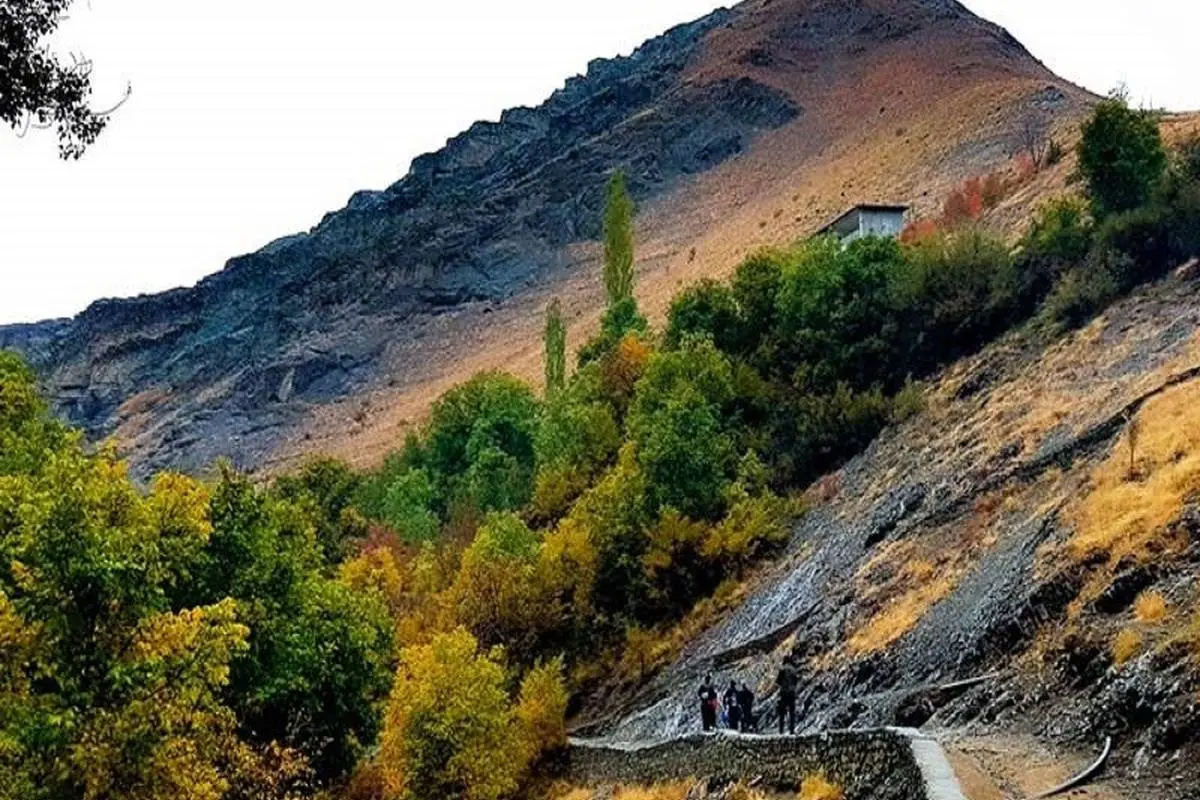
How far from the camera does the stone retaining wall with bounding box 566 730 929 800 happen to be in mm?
16127

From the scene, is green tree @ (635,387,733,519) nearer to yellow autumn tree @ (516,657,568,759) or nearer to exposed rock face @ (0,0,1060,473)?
yellow autumn tree @ (516,657,568,759)

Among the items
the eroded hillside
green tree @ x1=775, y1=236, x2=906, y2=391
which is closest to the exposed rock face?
green tree @ x1=775, y1=236, x2=906, y2=391

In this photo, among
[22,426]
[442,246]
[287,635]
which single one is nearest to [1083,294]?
[287,635]

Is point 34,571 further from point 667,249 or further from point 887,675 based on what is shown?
point 667,249

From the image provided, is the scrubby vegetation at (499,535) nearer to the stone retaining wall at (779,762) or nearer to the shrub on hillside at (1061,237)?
the shrub on hillside at (1061,237)

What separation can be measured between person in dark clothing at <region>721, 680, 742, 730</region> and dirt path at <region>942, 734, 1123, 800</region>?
8.93 m

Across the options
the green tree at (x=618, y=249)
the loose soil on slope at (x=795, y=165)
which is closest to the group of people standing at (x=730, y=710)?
the green tree at (x=618, y=249)

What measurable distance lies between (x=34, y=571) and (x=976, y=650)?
15615 millimetres

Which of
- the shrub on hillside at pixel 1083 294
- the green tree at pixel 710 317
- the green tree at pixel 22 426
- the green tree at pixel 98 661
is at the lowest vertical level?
the shrub on hillside at pixel 1083 294

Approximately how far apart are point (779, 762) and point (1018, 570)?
7.32m

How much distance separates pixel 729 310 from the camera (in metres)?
52.4

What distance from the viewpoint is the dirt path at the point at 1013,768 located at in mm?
14923

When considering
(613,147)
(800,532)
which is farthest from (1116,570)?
(613,147)

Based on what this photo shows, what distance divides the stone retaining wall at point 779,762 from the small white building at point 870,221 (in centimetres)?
3538
